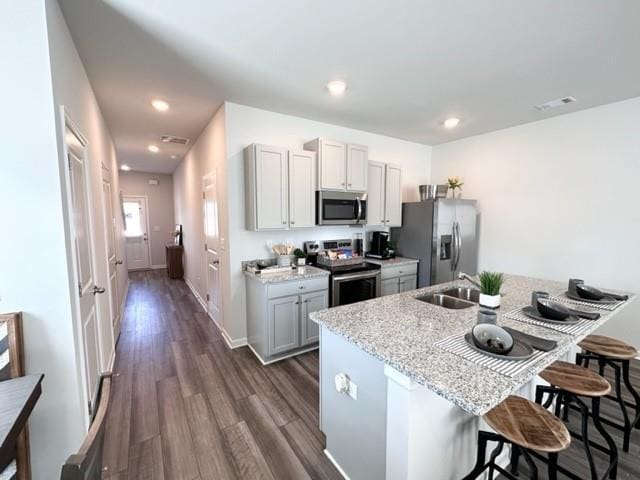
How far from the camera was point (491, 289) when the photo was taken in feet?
6.04

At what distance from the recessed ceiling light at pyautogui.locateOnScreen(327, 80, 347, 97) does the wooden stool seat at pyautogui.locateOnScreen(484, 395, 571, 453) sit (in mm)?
2649

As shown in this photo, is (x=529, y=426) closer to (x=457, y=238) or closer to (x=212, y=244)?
(x=457, y=238)

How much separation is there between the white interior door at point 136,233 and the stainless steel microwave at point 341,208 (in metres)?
6.50

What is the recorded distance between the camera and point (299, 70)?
7.66 feet

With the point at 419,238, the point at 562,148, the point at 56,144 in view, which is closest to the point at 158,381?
the point at 56,144

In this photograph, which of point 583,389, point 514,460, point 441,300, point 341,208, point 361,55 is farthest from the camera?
point 341,208

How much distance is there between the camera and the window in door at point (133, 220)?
7504 mm

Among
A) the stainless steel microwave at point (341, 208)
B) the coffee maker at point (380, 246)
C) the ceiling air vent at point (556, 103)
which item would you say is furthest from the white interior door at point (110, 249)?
the ceiling air vent at point (556, 103)

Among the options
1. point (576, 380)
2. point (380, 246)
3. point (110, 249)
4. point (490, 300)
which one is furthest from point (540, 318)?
point (110, 249)

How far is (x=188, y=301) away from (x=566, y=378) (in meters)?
5.08

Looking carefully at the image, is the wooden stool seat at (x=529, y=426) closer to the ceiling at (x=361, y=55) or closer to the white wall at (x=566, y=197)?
the ceiling at (x=361, y=55)

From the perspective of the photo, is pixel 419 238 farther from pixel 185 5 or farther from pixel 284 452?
pixel 185 5

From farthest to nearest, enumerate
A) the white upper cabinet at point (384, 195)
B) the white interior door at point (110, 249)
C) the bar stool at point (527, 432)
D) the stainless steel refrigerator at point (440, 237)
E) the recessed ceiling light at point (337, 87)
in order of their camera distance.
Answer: the white upper cabinet at point (384, 195) < the stainless steel refrigerator at point (440, 237) < the white interior door at point (110, 249) < the recessed ceiling light at point (337, 87) < the bar stool at point (527, 432)

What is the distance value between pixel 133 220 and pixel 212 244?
5.18 meters
